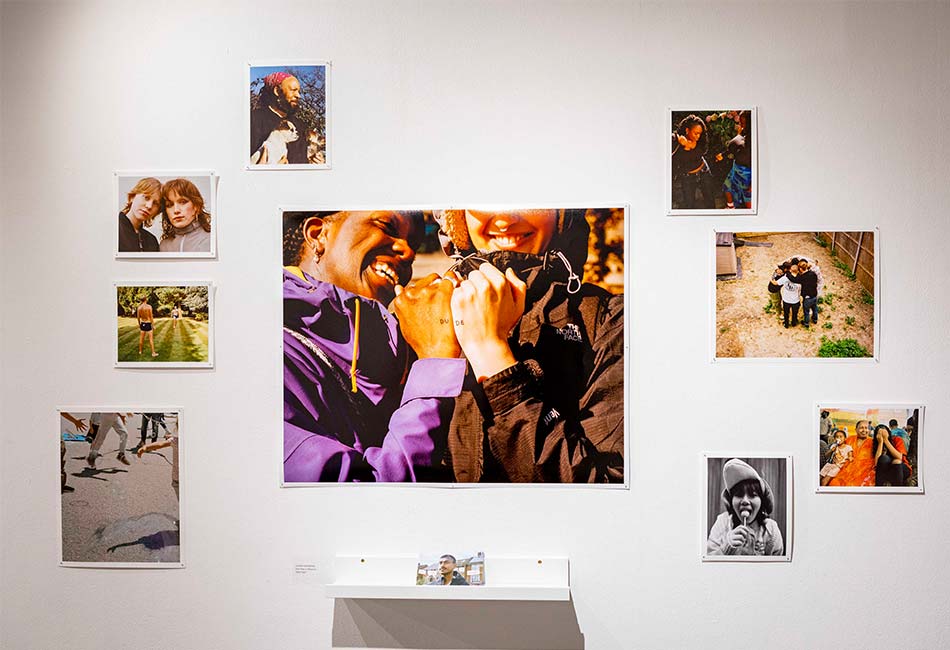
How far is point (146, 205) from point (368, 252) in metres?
0.60

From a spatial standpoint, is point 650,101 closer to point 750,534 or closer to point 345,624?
point 750,534

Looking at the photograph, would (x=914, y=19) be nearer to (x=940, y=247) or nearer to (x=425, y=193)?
(x=940, y=247)

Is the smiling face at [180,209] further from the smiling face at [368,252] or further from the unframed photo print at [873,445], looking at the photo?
the unframed photo print at [873,445]

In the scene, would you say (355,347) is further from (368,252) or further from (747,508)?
(747,508)

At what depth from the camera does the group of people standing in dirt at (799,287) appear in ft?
6.16

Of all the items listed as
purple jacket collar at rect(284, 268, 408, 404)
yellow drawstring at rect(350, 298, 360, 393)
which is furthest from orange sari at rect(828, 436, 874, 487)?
yellow drawstring at rect(350, 298, 360, 393)

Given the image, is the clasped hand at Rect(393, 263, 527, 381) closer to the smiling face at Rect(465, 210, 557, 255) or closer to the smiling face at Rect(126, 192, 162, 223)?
the smiling face at Rect(465, 210, 557, 255)

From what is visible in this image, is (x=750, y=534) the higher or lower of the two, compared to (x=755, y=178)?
lower

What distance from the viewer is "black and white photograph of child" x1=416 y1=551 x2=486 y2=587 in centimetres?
185

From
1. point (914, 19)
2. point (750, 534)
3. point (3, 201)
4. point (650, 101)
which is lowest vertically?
point (750, 534)

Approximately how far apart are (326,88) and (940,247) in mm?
1612

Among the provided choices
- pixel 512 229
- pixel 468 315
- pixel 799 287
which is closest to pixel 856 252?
pixel 799 287

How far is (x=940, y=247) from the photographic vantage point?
74.0 inches

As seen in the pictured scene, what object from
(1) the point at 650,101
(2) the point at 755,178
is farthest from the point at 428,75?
(2) the point at 755,178
